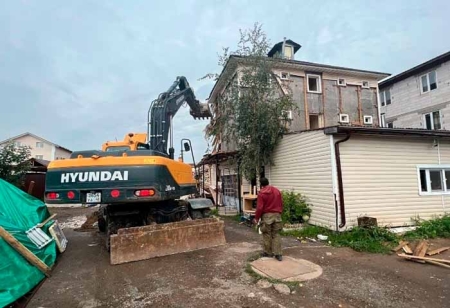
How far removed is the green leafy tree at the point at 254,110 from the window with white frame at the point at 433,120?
13390mm

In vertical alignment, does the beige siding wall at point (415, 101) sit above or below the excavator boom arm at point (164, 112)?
above

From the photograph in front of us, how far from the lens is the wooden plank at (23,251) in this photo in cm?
405

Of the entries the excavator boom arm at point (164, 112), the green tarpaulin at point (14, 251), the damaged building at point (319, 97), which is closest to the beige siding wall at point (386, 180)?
the excavator boom arm at point (164, 112)

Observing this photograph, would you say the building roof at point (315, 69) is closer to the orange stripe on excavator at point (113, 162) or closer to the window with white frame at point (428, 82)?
the window with white frame at point (428, 82)

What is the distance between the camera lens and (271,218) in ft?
17.5

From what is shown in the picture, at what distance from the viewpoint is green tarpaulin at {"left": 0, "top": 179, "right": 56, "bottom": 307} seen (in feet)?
12.3

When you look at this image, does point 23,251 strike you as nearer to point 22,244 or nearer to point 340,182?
point 22,244

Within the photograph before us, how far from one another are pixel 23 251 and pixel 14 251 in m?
0.14

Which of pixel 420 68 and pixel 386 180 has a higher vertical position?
pixel 420 68

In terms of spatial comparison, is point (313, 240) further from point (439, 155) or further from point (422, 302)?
point (439, 155)

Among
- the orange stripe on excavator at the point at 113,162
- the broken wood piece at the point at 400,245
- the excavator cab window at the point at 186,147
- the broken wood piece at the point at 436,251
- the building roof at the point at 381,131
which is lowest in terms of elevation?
the broken wood piece at the point at 436,251

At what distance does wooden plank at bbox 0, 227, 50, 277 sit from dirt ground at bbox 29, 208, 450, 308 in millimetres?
347

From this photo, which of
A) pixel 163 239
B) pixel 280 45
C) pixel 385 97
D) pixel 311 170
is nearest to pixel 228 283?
pixel 163 239

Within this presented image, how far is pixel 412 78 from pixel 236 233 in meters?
18.9
